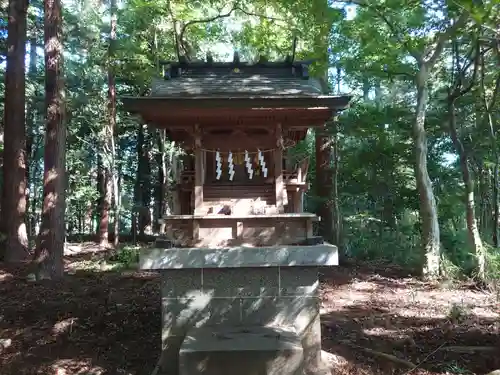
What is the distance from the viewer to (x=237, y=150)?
6.75 meters

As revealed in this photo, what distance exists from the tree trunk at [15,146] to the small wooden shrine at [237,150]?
603cm

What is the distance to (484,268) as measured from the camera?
1002cm

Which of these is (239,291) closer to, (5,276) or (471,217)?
(5,276)

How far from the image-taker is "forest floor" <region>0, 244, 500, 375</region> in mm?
6292

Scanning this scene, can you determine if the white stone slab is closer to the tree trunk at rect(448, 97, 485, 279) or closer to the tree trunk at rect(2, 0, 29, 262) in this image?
the tree trunk at rect(448, 97, 485, 279)

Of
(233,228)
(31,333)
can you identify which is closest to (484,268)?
(233,228)

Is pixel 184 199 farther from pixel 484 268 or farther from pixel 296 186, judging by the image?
pixel 484 268

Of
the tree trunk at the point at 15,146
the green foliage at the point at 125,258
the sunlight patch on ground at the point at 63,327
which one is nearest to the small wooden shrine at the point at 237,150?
the sunlight patch on ground at the point at 63,327

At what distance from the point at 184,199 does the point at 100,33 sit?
490 inches

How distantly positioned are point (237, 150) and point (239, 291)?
7.32ft

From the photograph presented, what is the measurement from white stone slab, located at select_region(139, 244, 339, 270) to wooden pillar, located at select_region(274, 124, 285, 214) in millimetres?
828

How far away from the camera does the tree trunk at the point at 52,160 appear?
906 centimetres

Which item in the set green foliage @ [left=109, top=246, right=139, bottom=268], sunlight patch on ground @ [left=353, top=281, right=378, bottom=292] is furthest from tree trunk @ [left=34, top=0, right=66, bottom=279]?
sunlight patch on ground @ [left=353, top=281, right=378, bottom=292]

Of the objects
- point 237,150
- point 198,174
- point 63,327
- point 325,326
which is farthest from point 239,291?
point 63,327
